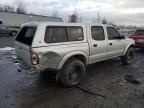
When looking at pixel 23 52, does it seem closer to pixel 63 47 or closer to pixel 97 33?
pixel 63 47

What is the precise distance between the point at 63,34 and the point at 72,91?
1.65 metres

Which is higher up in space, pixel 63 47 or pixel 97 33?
pixel 97 33

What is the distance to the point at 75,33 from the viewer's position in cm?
534

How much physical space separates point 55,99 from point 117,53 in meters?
3.76

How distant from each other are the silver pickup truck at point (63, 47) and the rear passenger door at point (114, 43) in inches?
3.1

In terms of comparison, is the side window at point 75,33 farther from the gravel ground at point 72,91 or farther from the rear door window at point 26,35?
the gravel ground at point 72,91

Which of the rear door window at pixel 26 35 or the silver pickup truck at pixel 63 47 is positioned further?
the rear door window at pixel 26 35

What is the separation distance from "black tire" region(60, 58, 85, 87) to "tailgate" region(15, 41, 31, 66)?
1.03 meters

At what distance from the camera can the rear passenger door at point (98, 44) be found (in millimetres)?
5742

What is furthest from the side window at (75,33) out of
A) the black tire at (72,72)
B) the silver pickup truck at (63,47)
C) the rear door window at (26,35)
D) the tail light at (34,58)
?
the tail light at (34,58)

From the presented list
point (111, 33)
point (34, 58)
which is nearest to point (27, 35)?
point (34, 58)

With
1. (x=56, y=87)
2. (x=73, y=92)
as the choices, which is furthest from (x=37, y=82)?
(x=73, y=92)

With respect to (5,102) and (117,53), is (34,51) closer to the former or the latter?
(5,102)

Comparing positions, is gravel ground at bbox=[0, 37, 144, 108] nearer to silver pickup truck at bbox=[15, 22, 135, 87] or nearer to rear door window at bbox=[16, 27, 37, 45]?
Answer: silver pickup truck at bbox=[15, 22, 135, 87]
